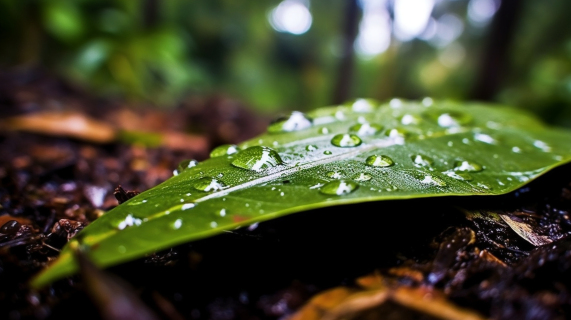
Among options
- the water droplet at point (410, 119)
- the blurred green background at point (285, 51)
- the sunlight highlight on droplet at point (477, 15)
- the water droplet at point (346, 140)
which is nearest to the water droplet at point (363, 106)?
the water droplet at point (410, 119)

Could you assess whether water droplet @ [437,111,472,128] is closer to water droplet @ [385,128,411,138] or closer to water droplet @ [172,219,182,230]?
→ water droplet @ [385,128,411,138]

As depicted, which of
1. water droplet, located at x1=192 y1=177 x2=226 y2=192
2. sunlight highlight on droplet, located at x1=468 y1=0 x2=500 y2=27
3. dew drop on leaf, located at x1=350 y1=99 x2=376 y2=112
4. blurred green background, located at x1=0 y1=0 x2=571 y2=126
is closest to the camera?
water droplet, located at x1=192 y1=177 x2=226 y2=192

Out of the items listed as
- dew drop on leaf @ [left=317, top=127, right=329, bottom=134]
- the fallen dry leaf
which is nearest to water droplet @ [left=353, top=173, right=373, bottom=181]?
dew drop on leaf @ [left=317, top=127, right=329, bottom=134]

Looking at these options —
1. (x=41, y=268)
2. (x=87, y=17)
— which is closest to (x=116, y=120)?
(x=41, y=268)

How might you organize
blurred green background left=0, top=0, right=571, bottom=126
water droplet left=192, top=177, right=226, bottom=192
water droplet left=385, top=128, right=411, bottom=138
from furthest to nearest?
1. blurred green background left=0, top=0, right=571, bottom=126
2. water droplet left=385, top=128, right=411, bottom=138
3. water droplet left=192, top=177, right=226, bottom=192

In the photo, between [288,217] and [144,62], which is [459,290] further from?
[144,62]

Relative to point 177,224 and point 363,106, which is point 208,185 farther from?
point 363,106

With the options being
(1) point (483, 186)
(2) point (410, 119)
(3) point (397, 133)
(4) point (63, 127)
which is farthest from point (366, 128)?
(4) point (63, 127)
